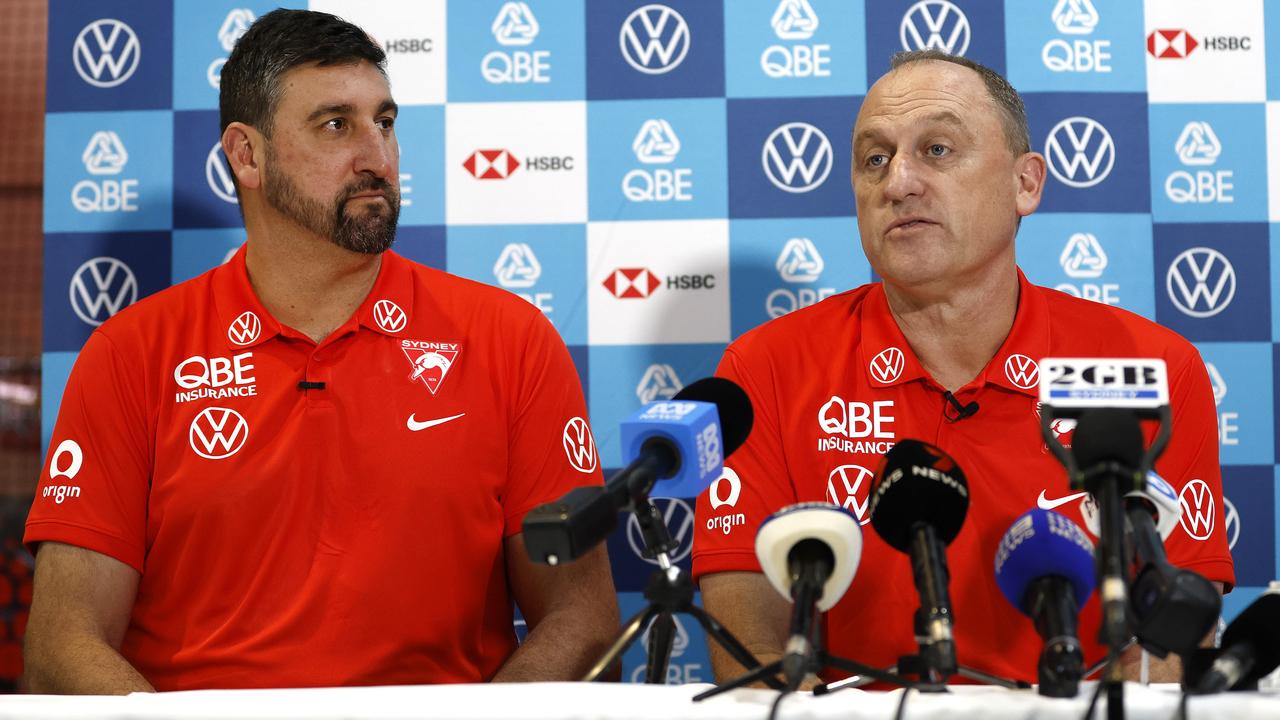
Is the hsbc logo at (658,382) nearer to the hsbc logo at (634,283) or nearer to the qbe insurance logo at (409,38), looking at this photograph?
the hsbc logo at (634,283)

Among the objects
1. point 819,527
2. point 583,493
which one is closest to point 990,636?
point 819,527

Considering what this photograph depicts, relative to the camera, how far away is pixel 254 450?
2.26 metres

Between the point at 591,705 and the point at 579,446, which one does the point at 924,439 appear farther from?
the point at 591,705

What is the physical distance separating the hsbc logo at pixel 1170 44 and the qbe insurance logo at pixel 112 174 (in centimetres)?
228

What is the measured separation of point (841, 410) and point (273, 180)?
3.96 feet

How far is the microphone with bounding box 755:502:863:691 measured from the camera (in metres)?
1.30

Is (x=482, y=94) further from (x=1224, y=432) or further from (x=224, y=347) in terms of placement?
(x=1224, y=432)

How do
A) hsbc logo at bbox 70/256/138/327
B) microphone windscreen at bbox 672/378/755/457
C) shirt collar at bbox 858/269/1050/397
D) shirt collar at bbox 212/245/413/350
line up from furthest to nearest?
hsbc logo at bbox 70/256/138/327, shirt collar at bbox 212/245/413/350, shirt collar at bbox 858/269/1050/397, microphone windscreen at bbox 672/378/755/457

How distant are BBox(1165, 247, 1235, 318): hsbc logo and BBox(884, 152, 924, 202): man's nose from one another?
33.8 inches

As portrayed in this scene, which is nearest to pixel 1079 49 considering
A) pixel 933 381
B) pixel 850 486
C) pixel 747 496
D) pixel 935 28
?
pixel 935 28

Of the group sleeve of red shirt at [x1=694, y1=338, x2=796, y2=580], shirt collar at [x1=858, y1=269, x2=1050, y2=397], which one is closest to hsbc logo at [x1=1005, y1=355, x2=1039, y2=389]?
shirt collar at [x1=858, y1=269, x2=1050, y2=397]

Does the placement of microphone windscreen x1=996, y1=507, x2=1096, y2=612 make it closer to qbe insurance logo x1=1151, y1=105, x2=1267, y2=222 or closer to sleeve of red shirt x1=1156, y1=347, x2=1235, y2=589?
sleeve of red shirt x1=1156, y1=347, x2=1235, y2=589

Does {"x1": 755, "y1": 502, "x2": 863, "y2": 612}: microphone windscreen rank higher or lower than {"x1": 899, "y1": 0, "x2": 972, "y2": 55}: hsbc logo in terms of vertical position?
lower

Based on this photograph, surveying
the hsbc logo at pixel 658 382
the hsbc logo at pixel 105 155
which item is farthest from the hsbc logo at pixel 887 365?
the hsbc logo at pixel 105 155
